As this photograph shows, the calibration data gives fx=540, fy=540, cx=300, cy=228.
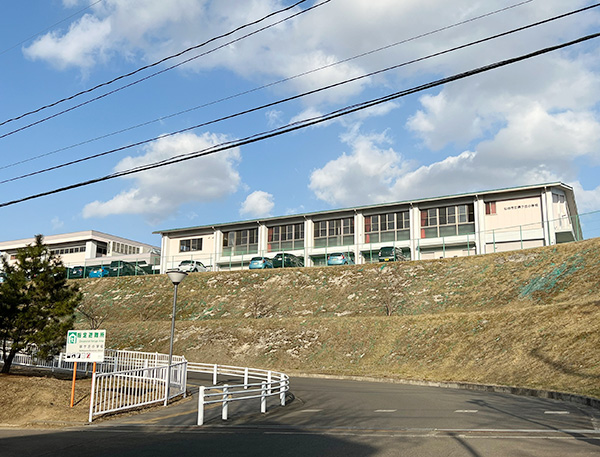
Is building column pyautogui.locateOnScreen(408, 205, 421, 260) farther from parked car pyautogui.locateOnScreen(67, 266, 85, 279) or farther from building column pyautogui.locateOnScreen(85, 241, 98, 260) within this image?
building column pyautogui.locateOnScreen(85, 241, 98, 260)

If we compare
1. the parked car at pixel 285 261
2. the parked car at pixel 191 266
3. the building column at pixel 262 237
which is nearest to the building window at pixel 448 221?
the parked car at pixel 285 261

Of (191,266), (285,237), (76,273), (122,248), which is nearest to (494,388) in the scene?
(285,237)

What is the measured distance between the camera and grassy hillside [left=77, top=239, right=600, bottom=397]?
23297mm

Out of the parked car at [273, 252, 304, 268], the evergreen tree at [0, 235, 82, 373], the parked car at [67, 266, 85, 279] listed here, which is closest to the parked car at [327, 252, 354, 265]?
the parked car at [273, 252, 304, 268]

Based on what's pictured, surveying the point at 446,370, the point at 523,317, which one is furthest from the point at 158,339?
the point at 523,317

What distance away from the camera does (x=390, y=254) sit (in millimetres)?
47719

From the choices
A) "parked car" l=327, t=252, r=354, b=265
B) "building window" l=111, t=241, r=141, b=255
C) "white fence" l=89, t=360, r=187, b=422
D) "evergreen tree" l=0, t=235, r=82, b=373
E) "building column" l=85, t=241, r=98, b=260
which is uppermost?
"building window" l=111, t=241, r=141, b=255

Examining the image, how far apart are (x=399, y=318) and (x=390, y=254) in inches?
587

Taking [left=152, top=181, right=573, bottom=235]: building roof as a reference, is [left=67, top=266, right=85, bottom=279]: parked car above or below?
below

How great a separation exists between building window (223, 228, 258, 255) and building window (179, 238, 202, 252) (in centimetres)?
330

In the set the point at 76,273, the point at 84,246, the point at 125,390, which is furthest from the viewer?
the point at 84,246

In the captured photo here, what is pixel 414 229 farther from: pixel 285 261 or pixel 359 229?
pixel 285 261

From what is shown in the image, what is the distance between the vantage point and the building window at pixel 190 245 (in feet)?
209

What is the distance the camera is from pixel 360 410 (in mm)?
14344
